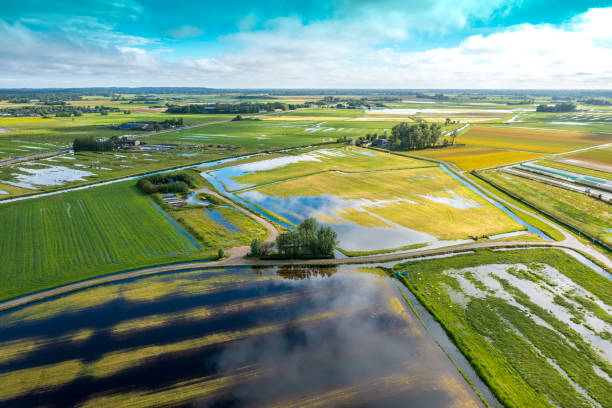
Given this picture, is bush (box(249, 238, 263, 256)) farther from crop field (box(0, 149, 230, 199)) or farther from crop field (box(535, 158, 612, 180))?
crop field (box(535, 158, 612, 180))

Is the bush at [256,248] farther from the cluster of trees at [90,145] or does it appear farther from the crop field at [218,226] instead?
the cluster of trees at [90,145]

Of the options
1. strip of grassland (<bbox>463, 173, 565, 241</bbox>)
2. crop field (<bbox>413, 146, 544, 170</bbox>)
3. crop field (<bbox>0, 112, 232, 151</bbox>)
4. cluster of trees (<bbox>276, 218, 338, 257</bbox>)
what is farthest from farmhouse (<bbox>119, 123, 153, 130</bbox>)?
strip of grassland (<bbox>463, 173, 565, 241</bbox>)

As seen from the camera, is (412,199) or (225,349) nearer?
(225,349)

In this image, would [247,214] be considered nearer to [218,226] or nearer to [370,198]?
[218,226]

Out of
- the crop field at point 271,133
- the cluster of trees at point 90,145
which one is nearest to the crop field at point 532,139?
the crop field at point 271,133

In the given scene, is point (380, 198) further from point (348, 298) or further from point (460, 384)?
point (460, 384)

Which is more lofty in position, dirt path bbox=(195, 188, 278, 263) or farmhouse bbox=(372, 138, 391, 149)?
farmhouse bbox=(372, 138, 391, 149)

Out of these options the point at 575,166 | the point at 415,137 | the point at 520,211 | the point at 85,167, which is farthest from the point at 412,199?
the point at 85,167

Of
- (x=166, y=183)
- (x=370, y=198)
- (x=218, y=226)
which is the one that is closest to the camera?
(x=218, y=226)
